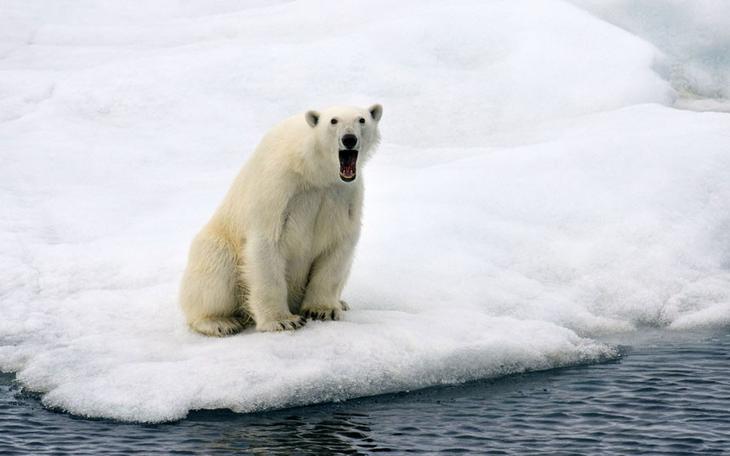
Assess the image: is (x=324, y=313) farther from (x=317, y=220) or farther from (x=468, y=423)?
(x=468, y=423)

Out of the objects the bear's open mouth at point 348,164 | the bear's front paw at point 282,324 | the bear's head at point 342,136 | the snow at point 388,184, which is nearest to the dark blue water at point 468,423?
the snow at point 388,184

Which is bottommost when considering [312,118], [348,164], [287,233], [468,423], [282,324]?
[468,423]

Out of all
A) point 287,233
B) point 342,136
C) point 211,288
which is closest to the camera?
point 342,136

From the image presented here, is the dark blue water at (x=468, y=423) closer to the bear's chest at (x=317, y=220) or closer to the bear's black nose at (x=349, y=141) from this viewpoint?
the bear's chest at (x=317, y=220)

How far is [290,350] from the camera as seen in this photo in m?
7.57

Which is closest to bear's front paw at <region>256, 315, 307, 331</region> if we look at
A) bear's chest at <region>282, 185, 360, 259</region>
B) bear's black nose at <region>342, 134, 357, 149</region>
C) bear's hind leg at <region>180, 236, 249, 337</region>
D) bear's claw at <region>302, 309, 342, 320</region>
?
bear's claw at <region>302, 309, 342, 320</region>

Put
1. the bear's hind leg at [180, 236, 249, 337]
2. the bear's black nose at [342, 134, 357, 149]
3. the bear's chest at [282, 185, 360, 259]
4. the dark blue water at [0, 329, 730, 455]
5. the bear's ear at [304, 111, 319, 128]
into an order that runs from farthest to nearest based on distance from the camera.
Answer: the bear's hind leg at [180, 236, 249, 337], the bear's chest at [282, 185, 360, 259], the bear's ear at [304, 111, 319, 128], the bear's black nose at [342, 134, 357, 149], the dark blue water at [0, 329, 730, 455]

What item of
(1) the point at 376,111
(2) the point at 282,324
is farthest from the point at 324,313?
(1) the point at 376,111

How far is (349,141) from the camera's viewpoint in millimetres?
7500

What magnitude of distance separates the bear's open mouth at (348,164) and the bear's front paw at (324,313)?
1169 millimetres

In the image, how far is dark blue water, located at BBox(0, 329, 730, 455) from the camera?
635cm

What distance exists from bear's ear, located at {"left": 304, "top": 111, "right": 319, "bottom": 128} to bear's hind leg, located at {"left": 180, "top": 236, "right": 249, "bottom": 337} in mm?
1218

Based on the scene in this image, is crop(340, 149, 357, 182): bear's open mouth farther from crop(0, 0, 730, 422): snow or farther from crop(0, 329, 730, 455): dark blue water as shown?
crop(0, 329, 730, 455): dark blue water

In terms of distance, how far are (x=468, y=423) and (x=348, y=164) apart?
206cm
